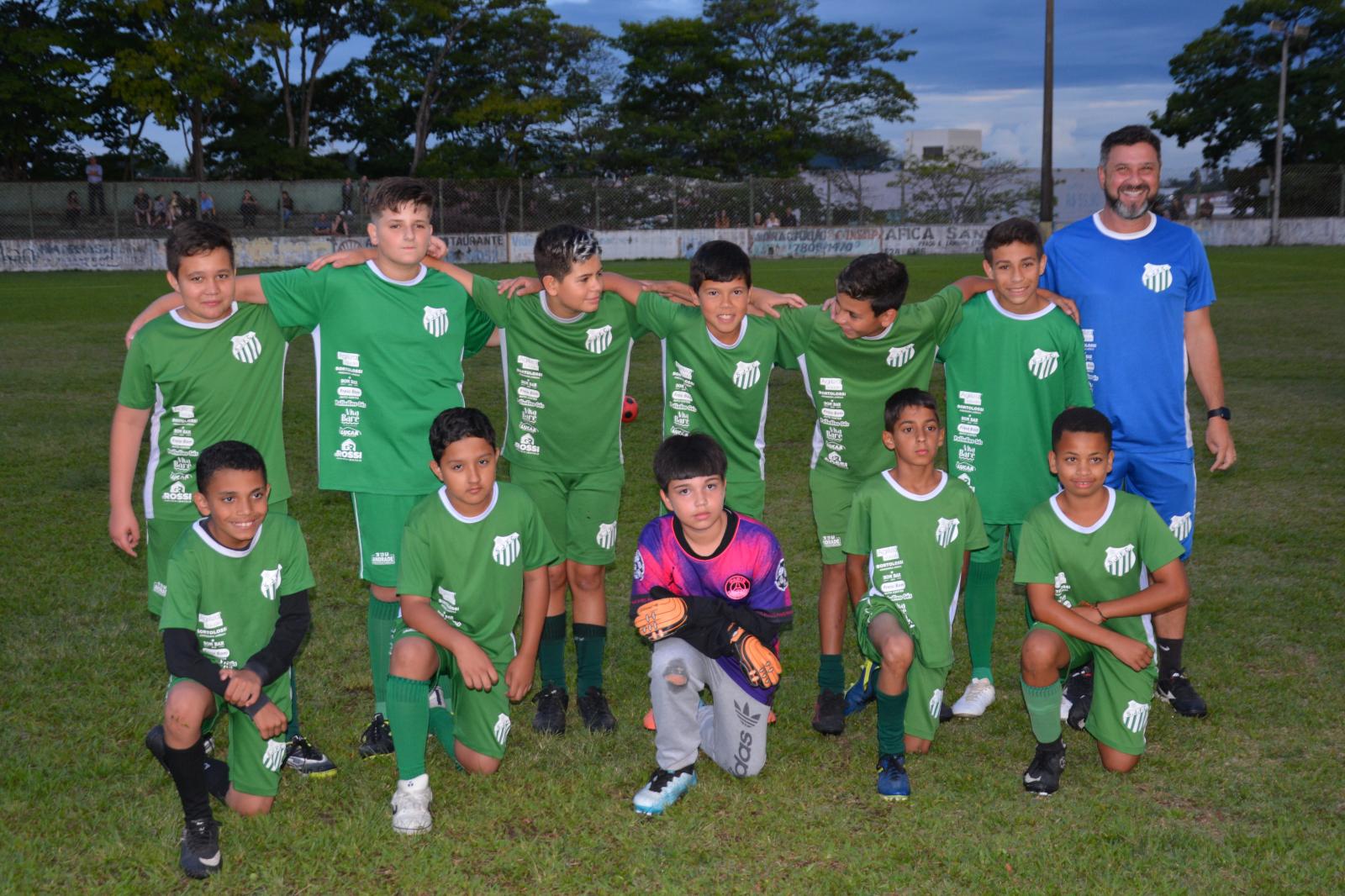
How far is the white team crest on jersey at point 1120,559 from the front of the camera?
4.25 meters

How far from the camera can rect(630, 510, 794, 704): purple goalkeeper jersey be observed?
13.4ft

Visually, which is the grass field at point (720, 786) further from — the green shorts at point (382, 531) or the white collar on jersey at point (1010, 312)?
the white collar on jersey at point (1010, 312)

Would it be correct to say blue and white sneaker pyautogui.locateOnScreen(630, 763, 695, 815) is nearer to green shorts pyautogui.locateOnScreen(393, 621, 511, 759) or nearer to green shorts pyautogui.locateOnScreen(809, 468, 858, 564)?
green shorts pyautogui.locateOnScreen(393, 621, 511, 759)

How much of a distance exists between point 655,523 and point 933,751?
52.7 inches

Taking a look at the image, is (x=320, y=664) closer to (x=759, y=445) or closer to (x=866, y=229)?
(x=759, y=445)

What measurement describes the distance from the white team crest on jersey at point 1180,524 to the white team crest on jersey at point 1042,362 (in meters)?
0.85

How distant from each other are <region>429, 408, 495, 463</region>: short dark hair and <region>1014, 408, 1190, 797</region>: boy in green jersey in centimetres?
197

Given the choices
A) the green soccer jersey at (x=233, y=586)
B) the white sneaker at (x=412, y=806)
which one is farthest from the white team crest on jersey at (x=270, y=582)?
the white sneaker at (x=412, y=806)

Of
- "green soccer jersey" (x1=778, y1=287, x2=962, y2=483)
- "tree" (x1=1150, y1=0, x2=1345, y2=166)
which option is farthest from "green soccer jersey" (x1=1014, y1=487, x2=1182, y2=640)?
"tree" (x1=1150, y1=0, x2=1345, y2=166)

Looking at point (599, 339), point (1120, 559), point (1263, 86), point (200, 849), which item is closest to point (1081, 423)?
point (1120, 559)

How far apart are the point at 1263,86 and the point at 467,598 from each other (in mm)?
53900

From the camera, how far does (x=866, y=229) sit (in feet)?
123

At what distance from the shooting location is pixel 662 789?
3893mm

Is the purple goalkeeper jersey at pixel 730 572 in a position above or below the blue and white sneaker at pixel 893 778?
above
